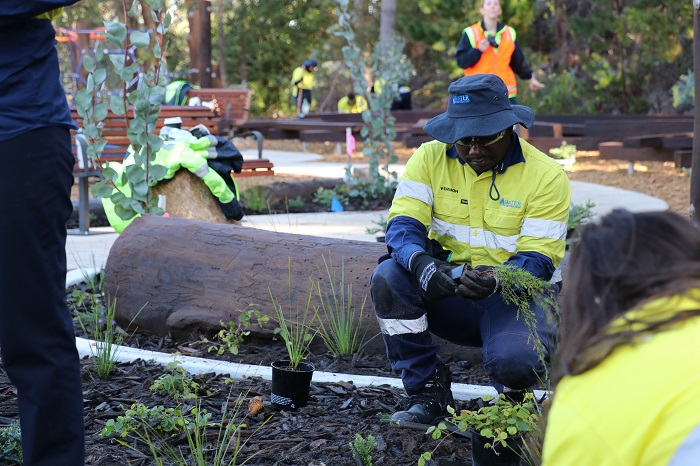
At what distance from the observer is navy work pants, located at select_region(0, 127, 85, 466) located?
2.53 m

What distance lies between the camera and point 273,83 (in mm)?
36406

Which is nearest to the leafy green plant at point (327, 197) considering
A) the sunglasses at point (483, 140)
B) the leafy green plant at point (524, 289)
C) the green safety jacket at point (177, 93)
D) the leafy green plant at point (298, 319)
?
the green safety jacket at point (177, 93)

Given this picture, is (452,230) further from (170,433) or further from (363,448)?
(170,433)

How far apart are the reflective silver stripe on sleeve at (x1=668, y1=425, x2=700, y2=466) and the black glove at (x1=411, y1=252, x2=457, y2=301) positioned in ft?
6.09

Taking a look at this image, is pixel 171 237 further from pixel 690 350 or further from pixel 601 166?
pixel 601 166

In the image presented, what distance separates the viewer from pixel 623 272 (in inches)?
57.4

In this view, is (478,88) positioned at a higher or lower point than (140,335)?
higher

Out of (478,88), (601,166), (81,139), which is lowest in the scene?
(601,166)

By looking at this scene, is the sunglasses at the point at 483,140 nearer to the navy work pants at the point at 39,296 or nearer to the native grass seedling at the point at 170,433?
the native grass seedling at the point at 170,433

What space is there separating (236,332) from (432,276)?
1.37 metres

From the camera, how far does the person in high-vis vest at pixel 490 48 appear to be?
374 inches

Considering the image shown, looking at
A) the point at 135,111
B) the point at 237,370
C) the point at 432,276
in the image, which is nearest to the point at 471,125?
the point at 432,276

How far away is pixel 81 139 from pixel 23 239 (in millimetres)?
5714

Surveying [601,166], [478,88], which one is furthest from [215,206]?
[601,166]
